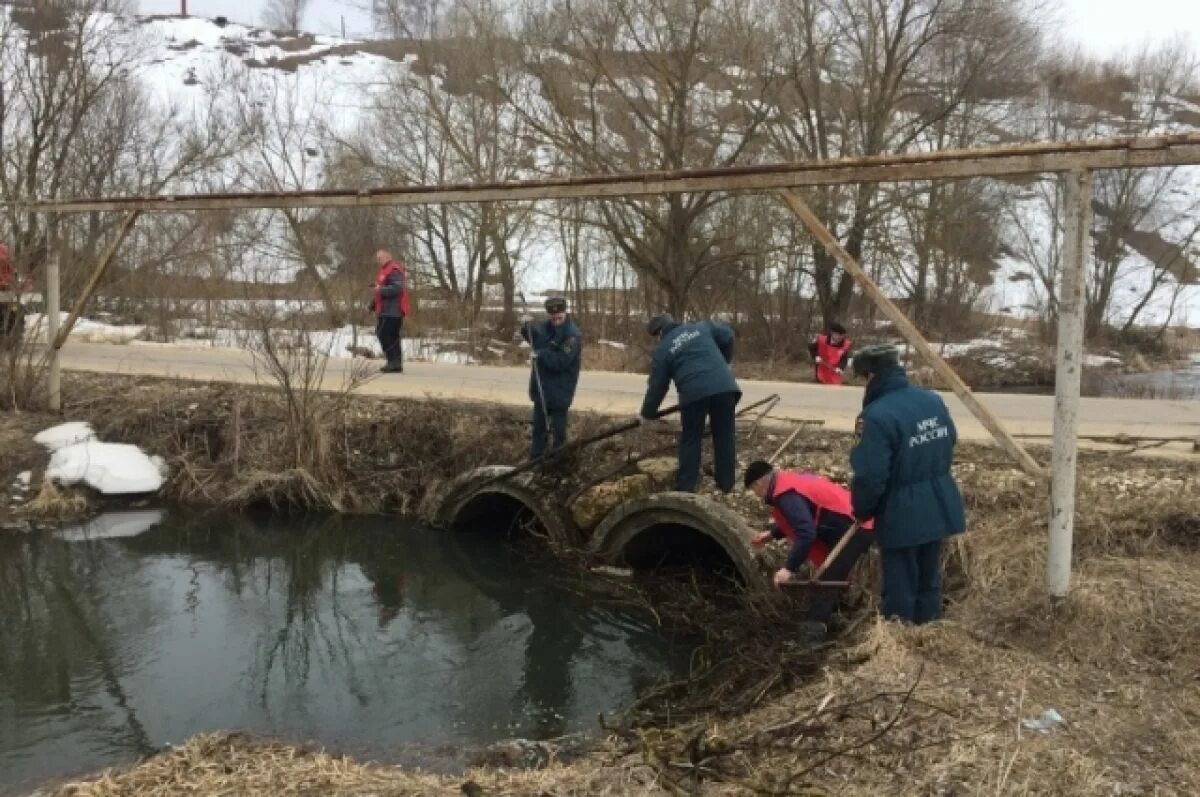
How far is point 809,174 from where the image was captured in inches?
244

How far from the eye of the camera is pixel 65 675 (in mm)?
7246

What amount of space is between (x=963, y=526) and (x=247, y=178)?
95.6ft

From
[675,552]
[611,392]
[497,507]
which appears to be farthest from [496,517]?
[675,552]

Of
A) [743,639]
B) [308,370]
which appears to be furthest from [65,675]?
[743,639]

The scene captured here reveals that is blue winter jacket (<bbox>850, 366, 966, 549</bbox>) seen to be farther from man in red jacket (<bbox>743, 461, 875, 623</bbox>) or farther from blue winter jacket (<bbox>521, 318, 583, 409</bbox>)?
blue winter jacket (<bbox>521, 318, 583, 409</bbox>)

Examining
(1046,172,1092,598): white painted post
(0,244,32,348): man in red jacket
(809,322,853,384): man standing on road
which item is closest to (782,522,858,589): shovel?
(1046,172,1092,598): white painted post

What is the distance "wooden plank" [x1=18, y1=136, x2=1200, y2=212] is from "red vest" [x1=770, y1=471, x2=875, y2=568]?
1914mm

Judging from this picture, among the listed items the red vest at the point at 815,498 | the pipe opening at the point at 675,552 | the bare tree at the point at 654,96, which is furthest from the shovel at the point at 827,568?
the bare tree at the point at 654,96

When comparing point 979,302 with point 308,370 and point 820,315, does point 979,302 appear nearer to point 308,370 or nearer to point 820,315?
point 820,315

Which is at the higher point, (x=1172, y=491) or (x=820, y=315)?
(x=820, y=315)

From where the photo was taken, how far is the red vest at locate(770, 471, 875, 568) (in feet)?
20.5

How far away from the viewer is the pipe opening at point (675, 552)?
30.0ft

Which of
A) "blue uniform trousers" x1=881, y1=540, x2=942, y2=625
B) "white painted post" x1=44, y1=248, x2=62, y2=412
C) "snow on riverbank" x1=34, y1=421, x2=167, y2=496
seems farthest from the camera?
"white painted post" x1=44, y1=248, x2=62, y2=412

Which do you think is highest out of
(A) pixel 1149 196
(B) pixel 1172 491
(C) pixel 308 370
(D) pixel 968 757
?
(A) pixel 1149 196
